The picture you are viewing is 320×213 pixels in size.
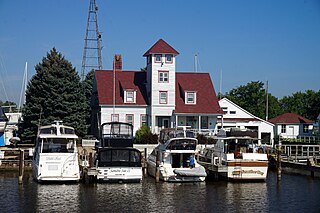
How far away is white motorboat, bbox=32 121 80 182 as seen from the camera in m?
31.3

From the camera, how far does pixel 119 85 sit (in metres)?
58.4

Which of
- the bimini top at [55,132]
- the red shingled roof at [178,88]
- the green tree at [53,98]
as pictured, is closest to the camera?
the bimini top at [55,132]

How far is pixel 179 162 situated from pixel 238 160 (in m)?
4.19

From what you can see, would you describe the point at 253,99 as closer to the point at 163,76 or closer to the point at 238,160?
the point at 163,76

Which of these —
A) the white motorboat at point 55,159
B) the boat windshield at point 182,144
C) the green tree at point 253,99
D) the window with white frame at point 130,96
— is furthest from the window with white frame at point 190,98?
the green tree at point 253,99

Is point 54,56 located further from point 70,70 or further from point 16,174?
point 16,174

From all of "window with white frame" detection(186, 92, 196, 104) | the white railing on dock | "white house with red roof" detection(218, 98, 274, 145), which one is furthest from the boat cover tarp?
"white house with red roof" detection(218, 98, 274, 145)

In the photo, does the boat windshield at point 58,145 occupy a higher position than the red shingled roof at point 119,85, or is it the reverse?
the red shingled roof at point 119,85

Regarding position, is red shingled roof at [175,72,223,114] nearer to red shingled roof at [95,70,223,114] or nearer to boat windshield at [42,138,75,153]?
red shingled roof at [95,70,223,114]

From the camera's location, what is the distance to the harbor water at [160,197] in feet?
83.1

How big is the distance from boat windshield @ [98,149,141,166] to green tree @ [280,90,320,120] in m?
66.3

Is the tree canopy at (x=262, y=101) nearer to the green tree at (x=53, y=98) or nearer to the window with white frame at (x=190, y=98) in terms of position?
the window with white frame at (x=190, y=98)

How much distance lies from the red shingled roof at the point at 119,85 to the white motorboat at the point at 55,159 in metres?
21.8

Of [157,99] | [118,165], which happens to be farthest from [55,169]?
[157,99]
